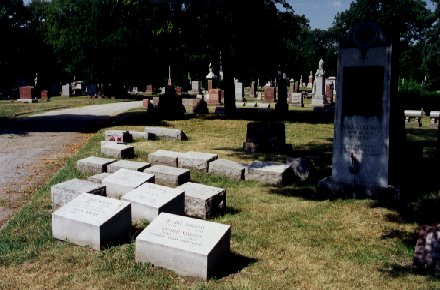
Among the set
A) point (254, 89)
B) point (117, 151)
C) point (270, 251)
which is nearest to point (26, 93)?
point (254, 89)

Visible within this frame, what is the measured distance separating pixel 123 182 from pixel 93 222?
6.15 ft

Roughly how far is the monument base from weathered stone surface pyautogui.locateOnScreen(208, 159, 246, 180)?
5.90 ft

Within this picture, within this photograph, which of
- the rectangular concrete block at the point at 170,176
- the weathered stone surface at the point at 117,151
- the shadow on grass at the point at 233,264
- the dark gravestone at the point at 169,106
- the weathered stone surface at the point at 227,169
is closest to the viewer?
the shadow on grass at the point at 233,264

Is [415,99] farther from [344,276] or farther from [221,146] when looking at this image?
[344,276]

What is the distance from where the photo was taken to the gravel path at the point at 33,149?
8.58 m

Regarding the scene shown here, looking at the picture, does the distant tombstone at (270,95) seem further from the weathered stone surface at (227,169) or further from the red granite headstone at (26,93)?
the weathered stone surface at (227,169)

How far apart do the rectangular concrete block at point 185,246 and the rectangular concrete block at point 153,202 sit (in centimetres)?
89

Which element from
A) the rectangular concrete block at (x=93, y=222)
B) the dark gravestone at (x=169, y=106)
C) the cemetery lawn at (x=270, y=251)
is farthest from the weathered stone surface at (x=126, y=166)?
the dark gravestone at (x=169, y=106)

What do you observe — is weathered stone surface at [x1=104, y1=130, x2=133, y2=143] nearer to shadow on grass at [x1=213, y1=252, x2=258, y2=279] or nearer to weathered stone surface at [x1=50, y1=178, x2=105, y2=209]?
weathered stone surface at [x1=50, y1=178, x2=105, y2=209]

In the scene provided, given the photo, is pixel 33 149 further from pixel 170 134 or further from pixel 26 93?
pixel 26 93

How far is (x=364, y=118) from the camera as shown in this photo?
8.05 m

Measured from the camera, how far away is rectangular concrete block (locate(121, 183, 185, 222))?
6.26m

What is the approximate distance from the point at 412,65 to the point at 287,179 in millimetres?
71889

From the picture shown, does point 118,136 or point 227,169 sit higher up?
point 118,136
